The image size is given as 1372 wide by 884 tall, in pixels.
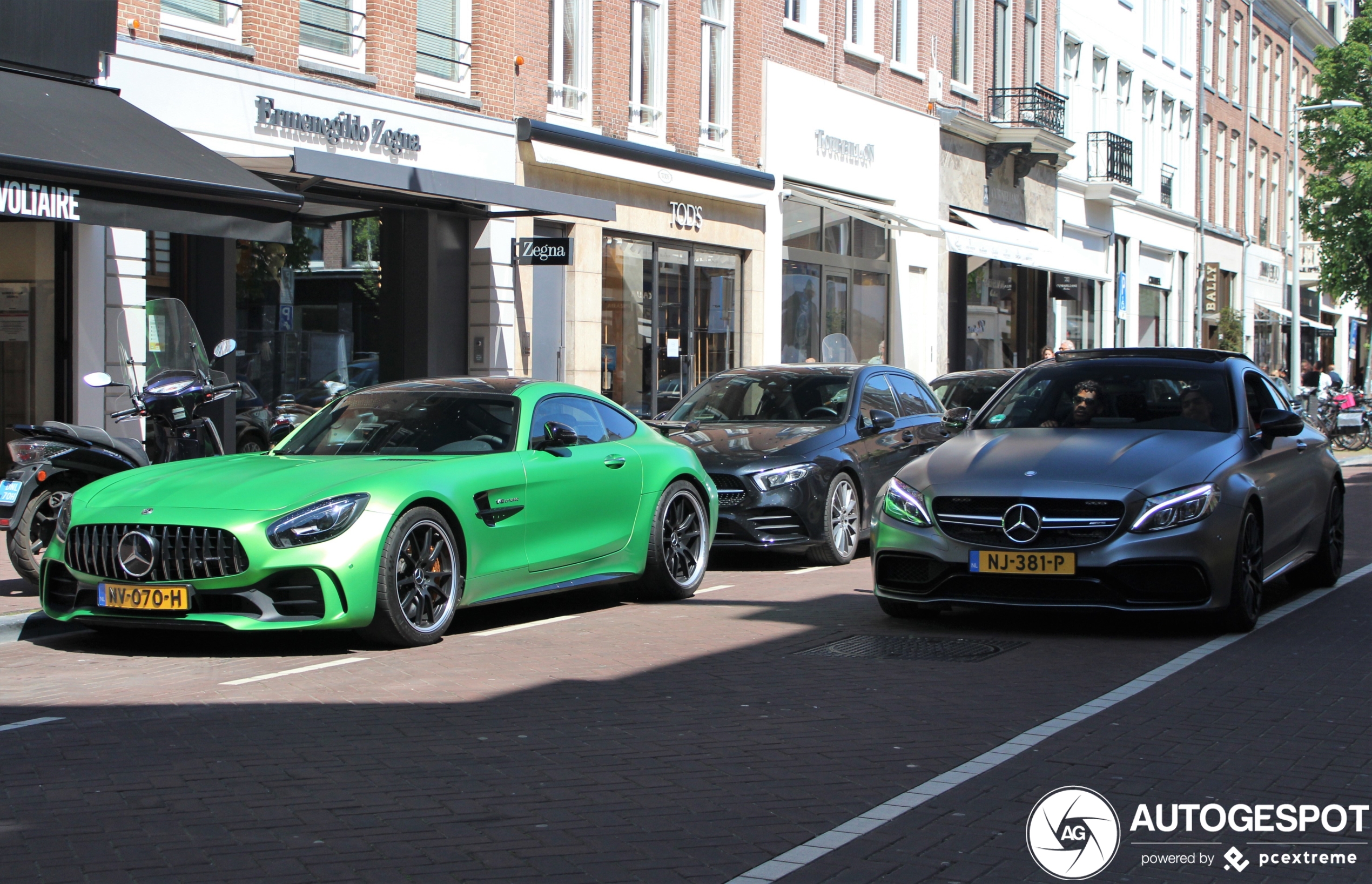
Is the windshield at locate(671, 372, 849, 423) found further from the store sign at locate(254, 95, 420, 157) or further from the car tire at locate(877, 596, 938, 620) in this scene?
the store sign at locate(254, 95, 420, 157)

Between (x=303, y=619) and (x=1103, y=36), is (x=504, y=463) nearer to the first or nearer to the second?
(x=303, y=619)

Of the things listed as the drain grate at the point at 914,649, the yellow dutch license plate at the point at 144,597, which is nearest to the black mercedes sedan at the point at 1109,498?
the drain grate at the point at 914,649

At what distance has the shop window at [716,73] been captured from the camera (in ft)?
80.4

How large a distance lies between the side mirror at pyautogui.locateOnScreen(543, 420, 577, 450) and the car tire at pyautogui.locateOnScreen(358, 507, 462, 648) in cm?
110

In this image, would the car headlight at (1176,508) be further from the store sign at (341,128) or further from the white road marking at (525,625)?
the store sign at (341,128)

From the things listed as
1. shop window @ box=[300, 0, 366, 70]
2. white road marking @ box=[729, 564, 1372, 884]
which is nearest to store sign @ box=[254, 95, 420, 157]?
shop window @ box=[300, 0, 366, 70]

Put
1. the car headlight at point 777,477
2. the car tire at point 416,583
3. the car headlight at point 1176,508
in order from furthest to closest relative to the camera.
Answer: the car headlight at point 777,477 < the car headlight at point 1176,508 < the car tire at point 416,583

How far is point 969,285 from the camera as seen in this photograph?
113ft

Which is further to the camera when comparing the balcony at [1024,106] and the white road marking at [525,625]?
the balcony at [1024,106]

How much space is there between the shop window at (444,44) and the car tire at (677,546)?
9822 millimetres

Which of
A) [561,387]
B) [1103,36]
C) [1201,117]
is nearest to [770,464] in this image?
[561,387]

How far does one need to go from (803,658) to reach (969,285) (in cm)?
2732

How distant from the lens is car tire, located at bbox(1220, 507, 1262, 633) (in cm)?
834

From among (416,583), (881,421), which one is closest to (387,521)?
(416,583)
